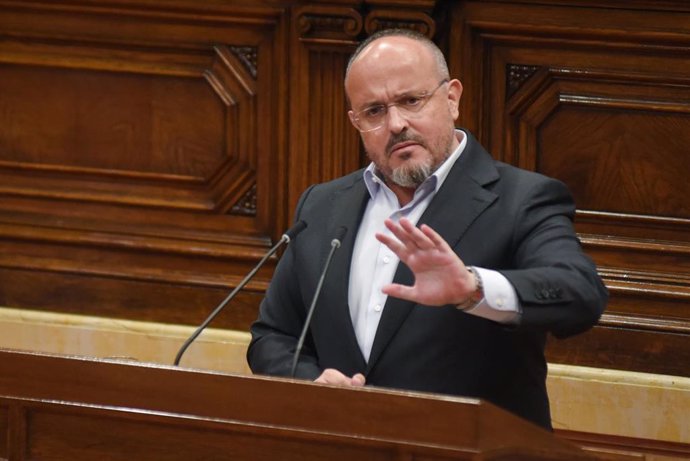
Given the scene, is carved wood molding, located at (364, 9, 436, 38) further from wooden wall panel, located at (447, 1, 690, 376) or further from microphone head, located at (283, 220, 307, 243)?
microphone head, located at (283, 220, 307, 243)

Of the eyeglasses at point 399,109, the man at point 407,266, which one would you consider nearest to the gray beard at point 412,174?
the man at point 407,266

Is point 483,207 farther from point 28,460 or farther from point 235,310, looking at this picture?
point 235,310

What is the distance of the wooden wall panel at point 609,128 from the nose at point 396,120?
1.30m

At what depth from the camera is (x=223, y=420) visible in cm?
238

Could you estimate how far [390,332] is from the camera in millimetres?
3078

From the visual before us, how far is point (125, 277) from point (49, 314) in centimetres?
30

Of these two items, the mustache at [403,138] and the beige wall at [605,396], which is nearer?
the mustache at [403,138]

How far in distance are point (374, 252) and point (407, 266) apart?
0.31 m

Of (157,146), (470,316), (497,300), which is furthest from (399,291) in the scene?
(157,146)

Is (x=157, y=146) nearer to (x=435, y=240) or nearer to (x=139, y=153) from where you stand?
(x=139, y=153)

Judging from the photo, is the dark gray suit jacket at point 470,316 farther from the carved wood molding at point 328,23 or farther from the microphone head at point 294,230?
the carved wood molding at point 328,23

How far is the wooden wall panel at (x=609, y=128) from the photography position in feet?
14.2

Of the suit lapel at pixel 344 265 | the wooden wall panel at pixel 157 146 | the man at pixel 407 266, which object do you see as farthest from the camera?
the wooden wall panel at pixel 157 146

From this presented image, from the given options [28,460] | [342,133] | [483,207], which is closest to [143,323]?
[342,133]
